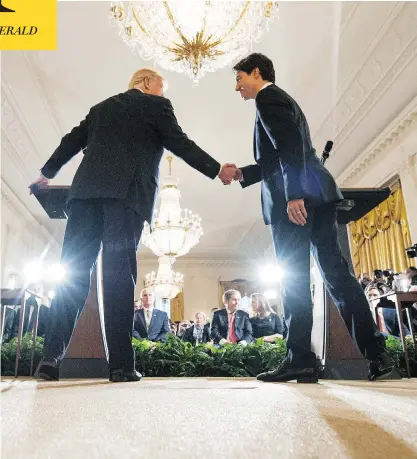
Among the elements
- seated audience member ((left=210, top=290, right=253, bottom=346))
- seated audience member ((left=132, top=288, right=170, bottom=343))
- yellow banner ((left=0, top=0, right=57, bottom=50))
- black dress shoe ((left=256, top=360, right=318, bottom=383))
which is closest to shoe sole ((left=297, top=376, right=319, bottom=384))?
black dress shoe ((left=256, top=360, right=318, bottom=383))

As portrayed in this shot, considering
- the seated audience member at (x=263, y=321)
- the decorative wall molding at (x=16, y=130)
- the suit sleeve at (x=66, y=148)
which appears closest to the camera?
the suit sleeve at (x=66, y=148)

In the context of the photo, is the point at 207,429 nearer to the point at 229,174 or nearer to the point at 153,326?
the point at 229,174

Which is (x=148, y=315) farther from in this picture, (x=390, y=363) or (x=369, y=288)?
(x=390, y=363)

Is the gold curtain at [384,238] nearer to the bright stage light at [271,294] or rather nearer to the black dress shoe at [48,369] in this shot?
the black dress shoe at [48,369]

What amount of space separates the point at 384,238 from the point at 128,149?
5555 millimetres

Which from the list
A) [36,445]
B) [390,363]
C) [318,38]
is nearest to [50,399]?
[36,445]

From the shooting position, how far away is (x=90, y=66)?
5.17 meters

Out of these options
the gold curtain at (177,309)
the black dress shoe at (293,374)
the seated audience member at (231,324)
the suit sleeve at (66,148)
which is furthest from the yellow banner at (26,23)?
the gold curtain at (177,309)

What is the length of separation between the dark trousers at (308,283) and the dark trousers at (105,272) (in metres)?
0.66

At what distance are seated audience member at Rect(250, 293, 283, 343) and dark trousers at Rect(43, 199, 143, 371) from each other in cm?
338

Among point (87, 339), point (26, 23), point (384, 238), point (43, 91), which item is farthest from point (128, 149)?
point (384, 238)

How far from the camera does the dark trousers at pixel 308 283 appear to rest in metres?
1.68

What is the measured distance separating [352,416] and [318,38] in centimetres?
494

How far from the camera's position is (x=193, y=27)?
3.16 meters
